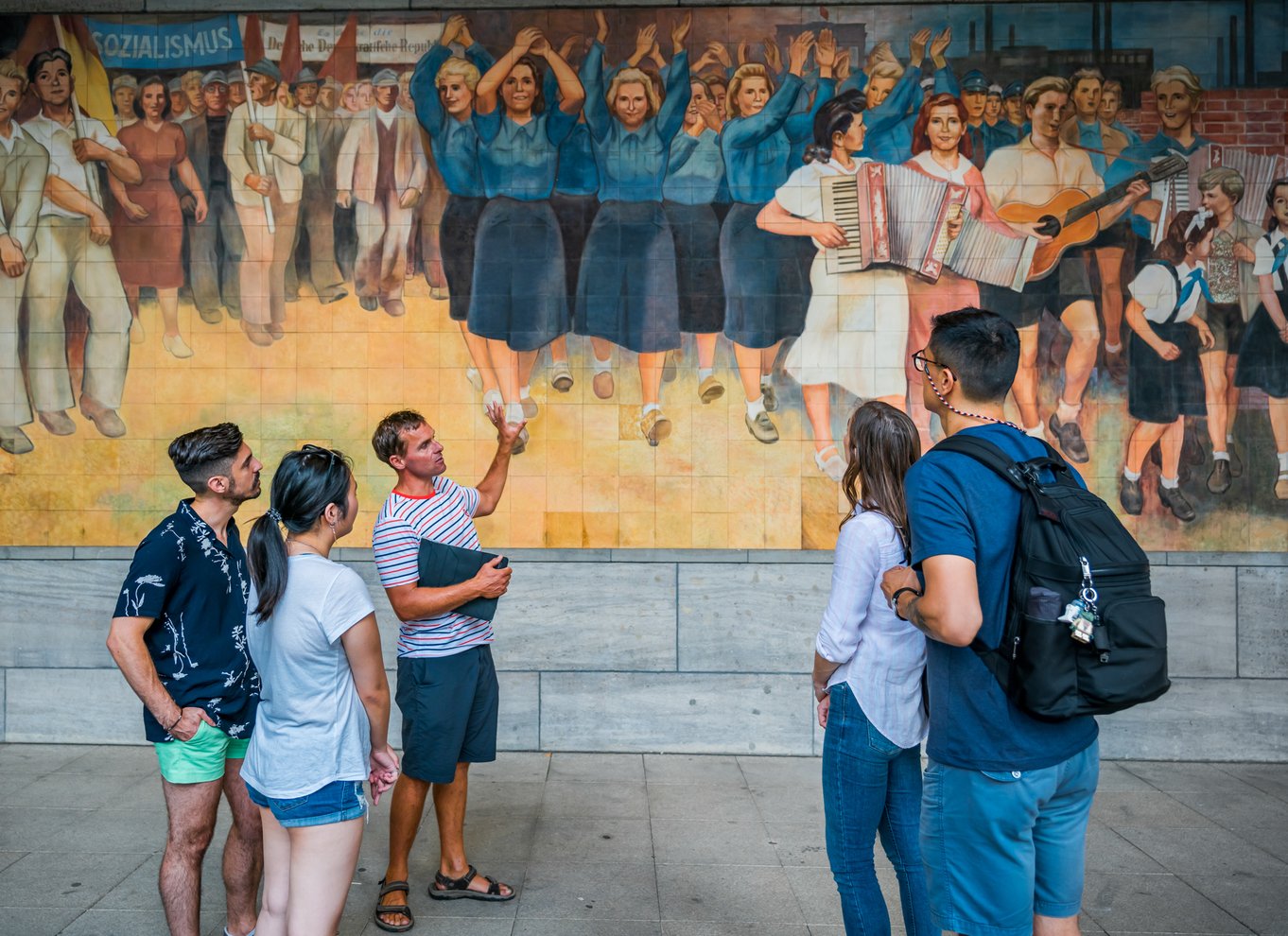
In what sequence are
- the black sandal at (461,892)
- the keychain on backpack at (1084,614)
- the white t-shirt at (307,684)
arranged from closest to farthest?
the keychain on backpack at (1084,614), the white t-shirt at (307,684), the black sandal at (461,892)

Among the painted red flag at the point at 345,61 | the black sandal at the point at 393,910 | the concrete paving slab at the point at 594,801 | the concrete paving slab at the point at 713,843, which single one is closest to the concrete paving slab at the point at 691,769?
the concrete paving slab at the point at 594,801

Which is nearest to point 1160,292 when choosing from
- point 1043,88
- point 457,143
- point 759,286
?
point 1043,88

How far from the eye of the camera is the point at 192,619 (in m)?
3.22

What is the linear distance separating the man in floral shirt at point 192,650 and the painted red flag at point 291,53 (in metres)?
3.71

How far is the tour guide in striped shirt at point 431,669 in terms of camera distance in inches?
149

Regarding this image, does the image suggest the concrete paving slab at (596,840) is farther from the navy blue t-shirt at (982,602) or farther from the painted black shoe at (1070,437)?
the painted black shoe at (1070,437)

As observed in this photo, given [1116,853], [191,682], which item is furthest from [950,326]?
[1116,853]

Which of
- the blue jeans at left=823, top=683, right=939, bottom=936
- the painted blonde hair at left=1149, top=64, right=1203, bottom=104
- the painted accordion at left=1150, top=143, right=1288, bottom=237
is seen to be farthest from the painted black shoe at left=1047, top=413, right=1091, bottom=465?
the blue jeans at left=823, top=683, right=939, bottom=936

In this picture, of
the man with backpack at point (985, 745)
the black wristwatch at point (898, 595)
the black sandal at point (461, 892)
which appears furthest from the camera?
the black sandal at point (461, 892)

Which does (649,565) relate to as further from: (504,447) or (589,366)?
(504,447)

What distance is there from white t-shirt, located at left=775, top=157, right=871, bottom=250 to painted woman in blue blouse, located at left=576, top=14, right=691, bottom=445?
0.73m

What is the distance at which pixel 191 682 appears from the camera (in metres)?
3.21

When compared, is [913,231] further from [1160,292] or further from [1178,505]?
[1178,505]

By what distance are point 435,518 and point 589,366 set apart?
8.05ft
